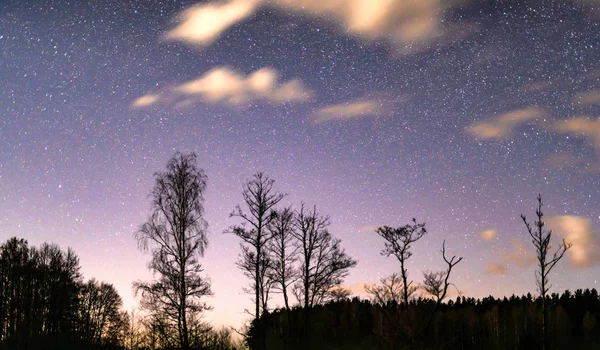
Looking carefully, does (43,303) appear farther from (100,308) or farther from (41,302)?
(100,308)

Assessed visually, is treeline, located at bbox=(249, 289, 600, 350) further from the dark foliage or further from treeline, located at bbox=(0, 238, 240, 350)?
the dark foliage

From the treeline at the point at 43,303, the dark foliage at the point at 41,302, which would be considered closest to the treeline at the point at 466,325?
the treeline at the point at 43,303

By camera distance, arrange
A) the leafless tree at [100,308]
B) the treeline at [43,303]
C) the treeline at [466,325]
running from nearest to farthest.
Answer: the treeline at [466,325], the treeline at [43,303], the leafless tree at [100,308]

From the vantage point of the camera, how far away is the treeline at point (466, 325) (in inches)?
1264

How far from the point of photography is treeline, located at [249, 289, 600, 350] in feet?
105

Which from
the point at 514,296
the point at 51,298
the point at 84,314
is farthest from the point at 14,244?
the point at 514,296

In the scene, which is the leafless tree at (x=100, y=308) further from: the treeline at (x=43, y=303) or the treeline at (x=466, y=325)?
the treeline at (x=466, y=325)

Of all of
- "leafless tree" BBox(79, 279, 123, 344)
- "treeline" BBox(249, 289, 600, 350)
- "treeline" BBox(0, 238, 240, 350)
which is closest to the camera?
"treeline" BBox(249, 289, 600, 350)

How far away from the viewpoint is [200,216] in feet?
97.1

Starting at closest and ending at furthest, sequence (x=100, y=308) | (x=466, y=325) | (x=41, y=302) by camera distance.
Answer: (x=466, y=325), (x=41, y=302), (x=100, y=308)

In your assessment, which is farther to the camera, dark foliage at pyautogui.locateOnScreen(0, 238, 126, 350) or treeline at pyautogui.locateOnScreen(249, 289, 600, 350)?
dark foliage at pyautogui.locateOnScreen(0, 238, 126, 350)

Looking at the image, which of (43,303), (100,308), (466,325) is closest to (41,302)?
(43,303)

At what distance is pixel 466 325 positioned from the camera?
114 ft

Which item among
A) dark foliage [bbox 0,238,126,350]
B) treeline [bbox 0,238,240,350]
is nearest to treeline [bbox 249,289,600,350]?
treeline [bbox 0,238,240,350]
